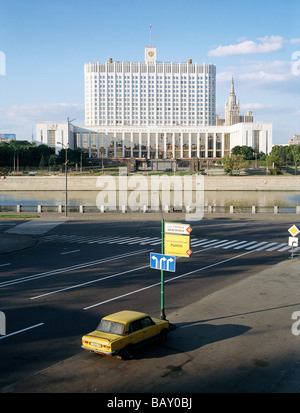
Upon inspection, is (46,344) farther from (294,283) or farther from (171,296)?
(294,283)

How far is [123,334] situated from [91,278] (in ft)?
37.1

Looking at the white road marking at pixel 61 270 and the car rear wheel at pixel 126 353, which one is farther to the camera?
the white road marking at pixel 61 270

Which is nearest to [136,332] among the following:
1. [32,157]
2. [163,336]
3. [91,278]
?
[163,336]

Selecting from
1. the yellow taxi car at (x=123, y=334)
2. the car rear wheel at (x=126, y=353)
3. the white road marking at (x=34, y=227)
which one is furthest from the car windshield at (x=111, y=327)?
the white road marking at (x=34, y=227)

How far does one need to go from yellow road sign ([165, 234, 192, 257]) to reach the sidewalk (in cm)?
297

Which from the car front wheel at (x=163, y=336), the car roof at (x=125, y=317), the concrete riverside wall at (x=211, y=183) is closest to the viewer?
the car roof at (x=125, y=317)

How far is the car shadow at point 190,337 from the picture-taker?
15.7 m

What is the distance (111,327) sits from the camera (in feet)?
50.8

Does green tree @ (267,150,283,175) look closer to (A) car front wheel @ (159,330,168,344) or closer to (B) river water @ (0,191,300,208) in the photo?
(B) river water @ (0,191,300,208)

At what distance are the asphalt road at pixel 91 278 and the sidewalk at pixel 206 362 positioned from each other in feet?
3.38

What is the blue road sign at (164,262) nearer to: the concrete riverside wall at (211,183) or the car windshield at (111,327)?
the car windshield at (111,327)

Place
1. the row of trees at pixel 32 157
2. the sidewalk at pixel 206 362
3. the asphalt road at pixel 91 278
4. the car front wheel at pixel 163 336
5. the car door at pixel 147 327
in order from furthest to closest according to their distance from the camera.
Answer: the row of trees at pixel 32 157
the asphalt road at pixel 91 278
the car front wheel at pixel 163 336
the car door at pixel 147 327
the sidewalk at pixel 206 362

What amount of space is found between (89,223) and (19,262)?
68.7 ft
